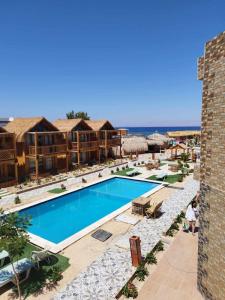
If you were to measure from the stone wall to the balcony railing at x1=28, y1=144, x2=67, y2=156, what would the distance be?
2097 cm

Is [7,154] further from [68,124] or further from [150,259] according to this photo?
[150,259]

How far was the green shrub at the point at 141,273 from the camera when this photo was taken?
880 cm

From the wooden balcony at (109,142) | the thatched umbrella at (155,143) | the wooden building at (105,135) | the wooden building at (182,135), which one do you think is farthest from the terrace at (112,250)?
the wooden building at (182,135)

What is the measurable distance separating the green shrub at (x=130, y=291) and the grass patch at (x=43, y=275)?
2737 mm

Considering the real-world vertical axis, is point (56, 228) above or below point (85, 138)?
below

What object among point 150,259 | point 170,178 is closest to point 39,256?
point 150,259

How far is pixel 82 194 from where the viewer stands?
2136 centimetres

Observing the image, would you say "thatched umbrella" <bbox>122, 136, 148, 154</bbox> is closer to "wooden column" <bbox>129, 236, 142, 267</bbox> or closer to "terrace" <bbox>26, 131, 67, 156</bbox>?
"terrace" <bbox>26, 131, 67, 156</bbox>

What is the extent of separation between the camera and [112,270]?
9258mm

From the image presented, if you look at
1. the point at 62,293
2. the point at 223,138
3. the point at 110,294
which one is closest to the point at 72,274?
the point at 62,293

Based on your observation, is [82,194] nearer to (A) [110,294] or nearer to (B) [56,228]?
(B) [56,228]

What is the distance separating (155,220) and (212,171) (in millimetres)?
8343

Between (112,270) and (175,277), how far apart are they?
2.49m

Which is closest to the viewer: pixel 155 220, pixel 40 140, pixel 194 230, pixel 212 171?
pixel 212 171
